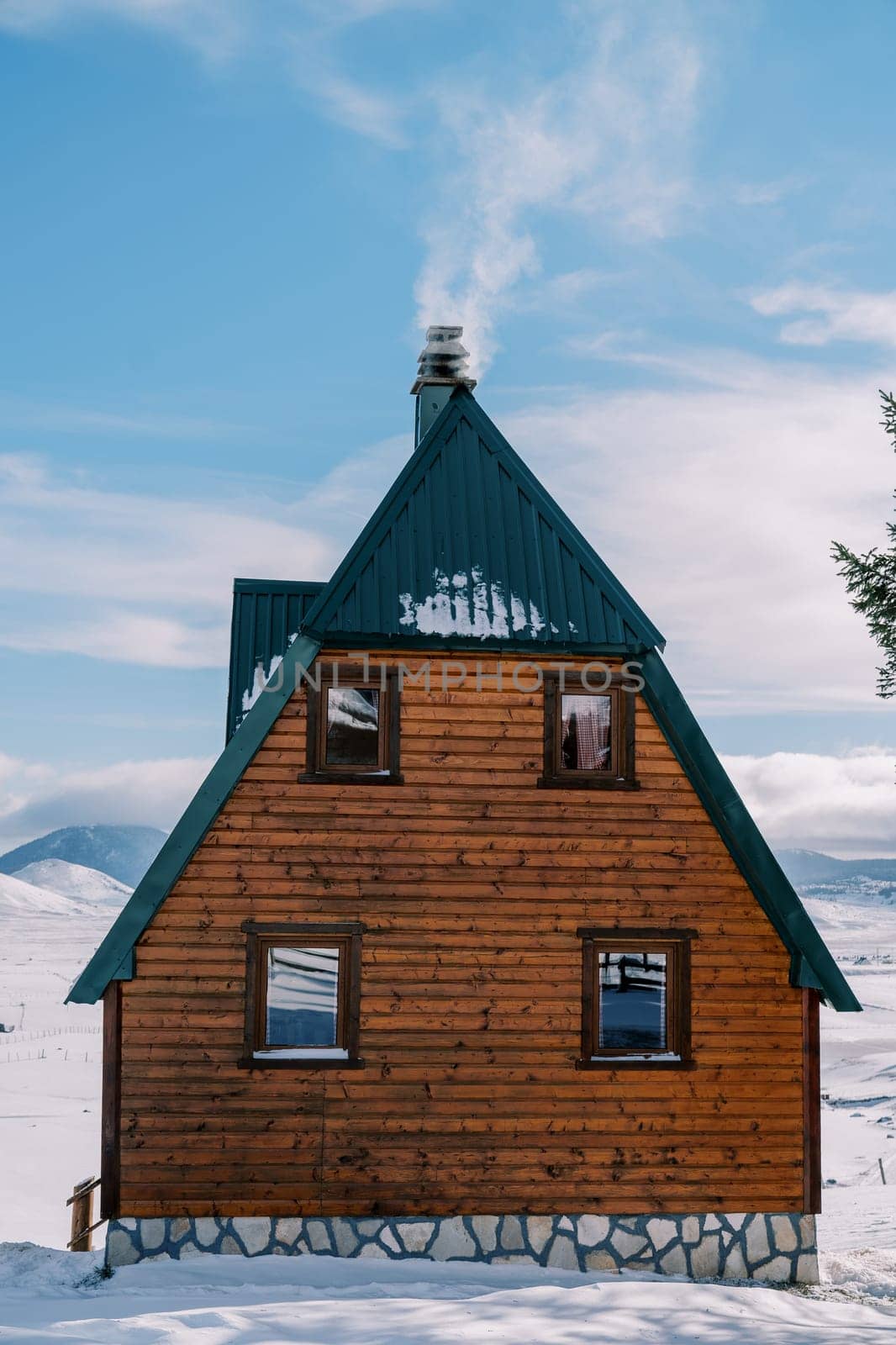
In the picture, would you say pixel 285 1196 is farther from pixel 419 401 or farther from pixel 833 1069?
pixel 833 1069

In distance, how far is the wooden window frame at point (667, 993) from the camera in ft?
40.5

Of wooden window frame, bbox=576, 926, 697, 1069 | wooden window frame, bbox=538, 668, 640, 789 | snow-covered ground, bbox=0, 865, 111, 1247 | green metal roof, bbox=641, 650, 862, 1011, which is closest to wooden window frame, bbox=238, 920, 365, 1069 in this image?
wooden window frame, bbox=576, 926, 697, 1069

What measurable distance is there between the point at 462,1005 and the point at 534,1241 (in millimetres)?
2629

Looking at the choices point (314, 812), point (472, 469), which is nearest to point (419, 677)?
point (314, 812)

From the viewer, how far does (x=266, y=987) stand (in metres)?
12.2

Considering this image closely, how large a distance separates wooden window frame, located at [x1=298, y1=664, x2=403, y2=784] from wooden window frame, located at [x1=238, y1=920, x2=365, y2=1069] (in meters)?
1.62

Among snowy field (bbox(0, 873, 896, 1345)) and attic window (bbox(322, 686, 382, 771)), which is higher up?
attic window (bbox(322, 686, 382, 771))

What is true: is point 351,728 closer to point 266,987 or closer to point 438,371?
point 266,987

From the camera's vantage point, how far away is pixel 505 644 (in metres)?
12.5

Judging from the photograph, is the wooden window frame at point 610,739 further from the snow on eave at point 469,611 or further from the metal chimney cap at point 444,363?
the metal chimney cap at point 444,363

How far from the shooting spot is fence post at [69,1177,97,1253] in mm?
12922

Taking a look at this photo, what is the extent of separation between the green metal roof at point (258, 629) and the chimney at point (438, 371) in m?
2.82

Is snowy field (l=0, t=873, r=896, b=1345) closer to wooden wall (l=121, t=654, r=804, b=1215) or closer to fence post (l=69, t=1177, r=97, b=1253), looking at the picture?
fence post (l=69, t=1177, r=97, b=1253)

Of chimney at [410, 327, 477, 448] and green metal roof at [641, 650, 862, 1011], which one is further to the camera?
chimney at [410, 327, 477, 448]
